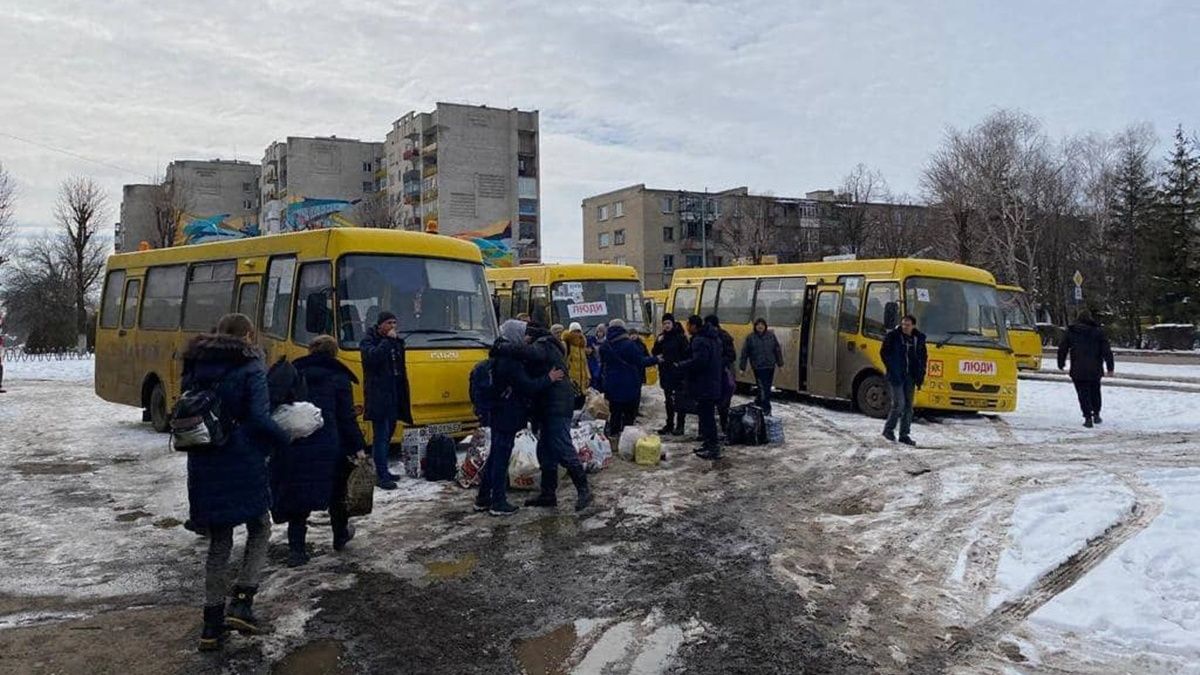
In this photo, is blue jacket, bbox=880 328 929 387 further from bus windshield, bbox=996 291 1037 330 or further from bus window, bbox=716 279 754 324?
bus windshield, bbox=996 291 1037 330

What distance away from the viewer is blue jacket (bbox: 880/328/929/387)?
1167 centimetres

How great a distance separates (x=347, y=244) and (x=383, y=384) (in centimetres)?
223

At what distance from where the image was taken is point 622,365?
1170cm

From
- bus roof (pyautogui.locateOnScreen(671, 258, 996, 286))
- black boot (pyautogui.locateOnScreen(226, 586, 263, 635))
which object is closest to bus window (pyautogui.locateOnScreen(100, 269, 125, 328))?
black boot (pyautogui.locateOnScreen(226, 586, 263, 635))

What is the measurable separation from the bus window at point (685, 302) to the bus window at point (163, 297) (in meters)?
10.9

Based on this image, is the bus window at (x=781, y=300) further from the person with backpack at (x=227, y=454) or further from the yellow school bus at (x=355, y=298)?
the person with backpack at (x=227, y=454)

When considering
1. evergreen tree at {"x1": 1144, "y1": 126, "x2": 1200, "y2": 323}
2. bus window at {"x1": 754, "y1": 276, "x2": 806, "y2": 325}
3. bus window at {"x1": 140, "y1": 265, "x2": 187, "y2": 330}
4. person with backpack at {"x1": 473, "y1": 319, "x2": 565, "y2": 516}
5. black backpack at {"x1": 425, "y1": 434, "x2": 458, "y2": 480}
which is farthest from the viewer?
evergreen tree at {"x1": 1144, "y1": 126, "x2": 1200, "y2": 323}

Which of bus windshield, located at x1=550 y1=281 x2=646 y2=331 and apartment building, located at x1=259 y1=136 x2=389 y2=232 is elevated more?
apartment building, located at x1=259 y1=136 x2=389 y2=232

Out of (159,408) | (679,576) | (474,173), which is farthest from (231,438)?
(474,173)

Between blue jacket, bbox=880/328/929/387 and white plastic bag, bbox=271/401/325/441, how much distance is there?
8516 millimetres

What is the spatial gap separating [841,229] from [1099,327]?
48318mm

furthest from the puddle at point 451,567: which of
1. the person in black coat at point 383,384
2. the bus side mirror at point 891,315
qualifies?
the bus side mirror at point 891,315

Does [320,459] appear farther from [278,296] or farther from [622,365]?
[622,365]

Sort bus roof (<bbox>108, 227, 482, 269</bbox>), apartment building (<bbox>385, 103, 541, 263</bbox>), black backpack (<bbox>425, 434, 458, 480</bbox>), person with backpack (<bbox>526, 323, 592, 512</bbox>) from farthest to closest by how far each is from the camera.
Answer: apartment building (<bbox>385, 103, 541, 263</bbox>) → bus roof (<bbox>108, 227, 482, 269</bbox>) → black backpack (<bbox>425, 434, 458, 480</bbox>) → person with backpack (<bbox>526, 323, 592, 512</bbox>)
